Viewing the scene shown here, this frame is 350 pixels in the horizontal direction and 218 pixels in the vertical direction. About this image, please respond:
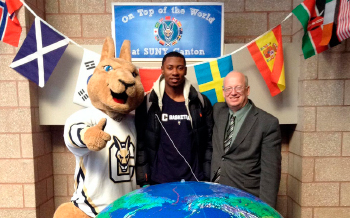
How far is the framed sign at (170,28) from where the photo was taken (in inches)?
77.1

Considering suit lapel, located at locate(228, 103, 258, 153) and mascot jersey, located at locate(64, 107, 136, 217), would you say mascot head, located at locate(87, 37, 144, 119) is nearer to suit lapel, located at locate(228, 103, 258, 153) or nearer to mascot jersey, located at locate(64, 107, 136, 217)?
mascot jersey, located at locate(64, 107, 136, 217)

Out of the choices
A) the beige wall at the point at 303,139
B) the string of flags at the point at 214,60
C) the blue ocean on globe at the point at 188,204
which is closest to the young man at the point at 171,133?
the string of flags at the point at 214,60

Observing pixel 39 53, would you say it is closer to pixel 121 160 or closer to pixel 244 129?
pixel 121 160

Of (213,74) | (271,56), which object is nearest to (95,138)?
(213,74)

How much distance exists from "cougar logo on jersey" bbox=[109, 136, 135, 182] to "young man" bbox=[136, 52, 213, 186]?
14 centimetres

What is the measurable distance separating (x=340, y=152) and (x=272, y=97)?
0.71 metres

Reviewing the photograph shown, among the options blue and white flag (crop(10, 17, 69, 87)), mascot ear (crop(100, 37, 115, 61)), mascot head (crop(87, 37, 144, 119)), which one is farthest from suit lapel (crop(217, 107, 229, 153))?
blue and white flag (crop(10, 17, 69, 87))

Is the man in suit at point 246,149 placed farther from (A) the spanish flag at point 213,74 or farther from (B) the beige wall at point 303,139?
(B) the beige wall at point 303,139

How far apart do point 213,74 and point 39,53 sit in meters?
1.37

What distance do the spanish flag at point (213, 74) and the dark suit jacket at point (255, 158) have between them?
51cm

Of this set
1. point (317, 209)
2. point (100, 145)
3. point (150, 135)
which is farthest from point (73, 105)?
point (317, 209)

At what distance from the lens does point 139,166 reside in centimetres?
149

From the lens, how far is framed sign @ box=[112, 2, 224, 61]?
1958 mm

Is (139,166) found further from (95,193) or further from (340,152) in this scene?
(340,152)
